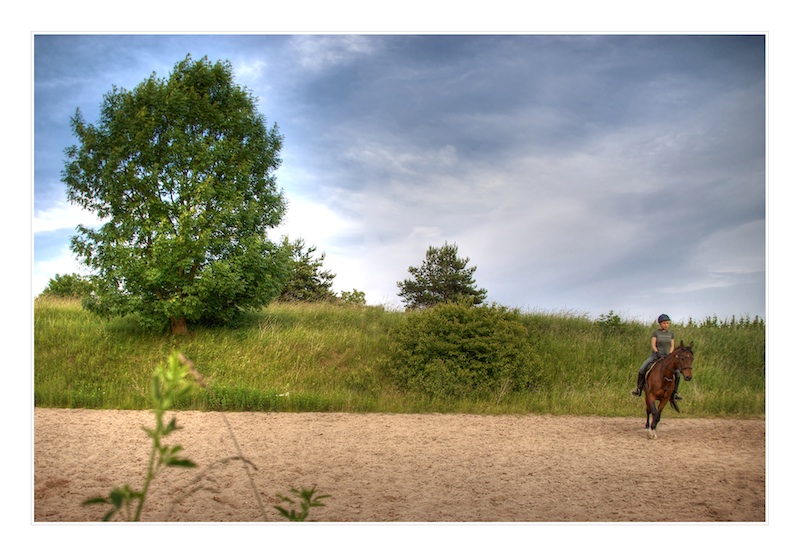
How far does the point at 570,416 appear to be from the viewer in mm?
8797

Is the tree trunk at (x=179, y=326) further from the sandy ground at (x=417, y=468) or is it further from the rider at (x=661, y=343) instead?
the rider at (x=661, y=343)

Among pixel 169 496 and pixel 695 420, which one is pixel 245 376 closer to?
pixel 169 496

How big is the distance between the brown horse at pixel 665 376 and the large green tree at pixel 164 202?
6655 millimetres

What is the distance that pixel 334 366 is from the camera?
1052cm

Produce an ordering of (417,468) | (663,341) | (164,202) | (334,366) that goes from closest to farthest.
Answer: (417,468) → (663,341) → (164,202) → (334,366)

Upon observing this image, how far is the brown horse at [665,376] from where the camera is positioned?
6.74 metres

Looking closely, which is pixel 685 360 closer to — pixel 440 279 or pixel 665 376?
pixel 665 376

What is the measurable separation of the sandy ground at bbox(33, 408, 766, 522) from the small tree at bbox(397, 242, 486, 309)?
545 centimetres

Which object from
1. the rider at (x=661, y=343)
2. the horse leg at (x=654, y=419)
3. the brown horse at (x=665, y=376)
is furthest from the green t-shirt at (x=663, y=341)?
the horse leg at (x=654, y=419)

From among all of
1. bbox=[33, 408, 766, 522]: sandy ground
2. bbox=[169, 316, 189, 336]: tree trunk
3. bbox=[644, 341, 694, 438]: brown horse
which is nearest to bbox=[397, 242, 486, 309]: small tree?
bbox=[169, 316, 189, 336]: tree trunk

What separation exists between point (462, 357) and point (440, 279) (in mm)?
4853

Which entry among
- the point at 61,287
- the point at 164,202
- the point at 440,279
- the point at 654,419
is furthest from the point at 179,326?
the point at 61,287

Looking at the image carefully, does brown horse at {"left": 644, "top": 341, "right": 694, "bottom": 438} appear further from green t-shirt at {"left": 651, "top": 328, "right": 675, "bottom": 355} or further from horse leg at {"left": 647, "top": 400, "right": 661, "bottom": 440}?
green t-shirt at {"left": 651, "top": 328, "right": 675, "bottom": 355}
